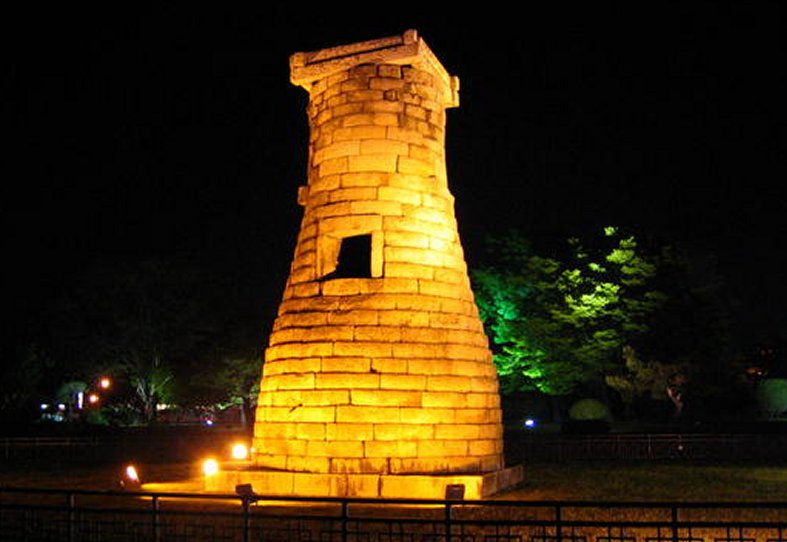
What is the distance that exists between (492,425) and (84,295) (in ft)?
105

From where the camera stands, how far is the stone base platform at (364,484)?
1362cm

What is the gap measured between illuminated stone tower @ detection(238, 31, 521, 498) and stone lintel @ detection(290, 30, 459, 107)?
3cm

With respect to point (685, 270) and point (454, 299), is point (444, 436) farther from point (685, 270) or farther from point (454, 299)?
point (685, 270)

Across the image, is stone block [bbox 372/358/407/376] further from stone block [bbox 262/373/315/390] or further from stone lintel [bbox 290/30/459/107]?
stone lintel [bbox 290/30/459/107]

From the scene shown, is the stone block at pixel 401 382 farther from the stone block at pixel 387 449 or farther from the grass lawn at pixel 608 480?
the grass lawn at pixel 608 480

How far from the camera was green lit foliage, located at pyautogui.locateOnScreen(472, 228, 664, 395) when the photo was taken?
3338 centimetres

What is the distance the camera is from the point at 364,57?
15.9 metres

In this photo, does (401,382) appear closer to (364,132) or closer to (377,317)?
(377,317)

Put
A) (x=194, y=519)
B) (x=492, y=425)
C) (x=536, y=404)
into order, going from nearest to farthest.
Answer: (x=194, y=519) → (x=492, y=425) → (x=536, y=404)

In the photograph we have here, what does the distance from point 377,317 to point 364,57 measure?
15.9 ft

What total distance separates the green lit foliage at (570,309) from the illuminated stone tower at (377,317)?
18346 millimetres

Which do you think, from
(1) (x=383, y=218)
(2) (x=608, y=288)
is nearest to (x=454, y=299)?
(1) (x=383, y=218)

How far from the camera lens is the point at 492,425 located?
15.6 m

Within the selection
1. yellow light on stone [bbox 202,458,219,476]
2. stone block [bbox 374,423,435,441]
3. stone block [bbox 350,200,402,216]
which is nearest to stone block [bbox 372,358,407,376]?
stone block [bbox 374,423,435,441]
